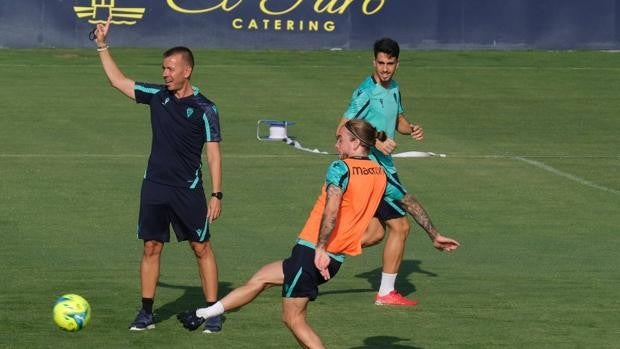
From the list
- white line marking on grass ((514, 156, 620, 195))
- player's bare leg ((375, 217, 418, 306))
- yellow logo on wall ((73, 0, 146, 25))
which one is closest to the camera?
player's bare leg ((375, 217, 418, 306))

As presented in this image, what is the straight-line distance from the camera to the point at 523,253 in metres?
17.9

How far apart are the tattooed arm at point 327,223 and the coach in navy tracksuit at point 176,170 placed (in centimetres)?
234

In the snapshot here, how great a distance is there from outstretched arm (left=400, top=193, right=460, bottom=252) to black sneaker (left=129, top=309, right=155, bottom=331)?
2.49 meters

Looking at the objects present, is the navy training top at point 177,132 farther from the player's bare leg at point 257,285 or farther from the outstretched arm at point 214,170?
the player's bare leg at point 257,285

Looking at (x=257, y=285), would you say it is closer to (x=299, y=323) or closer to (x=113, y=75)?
(x=299, y=323)

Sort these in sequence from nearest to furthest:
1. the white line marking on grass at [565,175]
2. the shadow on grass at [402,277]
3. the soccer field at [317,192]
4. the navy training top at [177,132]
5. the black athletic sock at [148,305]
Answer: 1. the navy training top at [177,132]
2. the black athletic sock at [148,305]
3. the soccer field at [317,192]
4. the shadow on grass at [402,277]
5. the white line marking on grass at [565,175]

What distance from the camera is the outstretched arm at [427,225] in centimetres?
1245

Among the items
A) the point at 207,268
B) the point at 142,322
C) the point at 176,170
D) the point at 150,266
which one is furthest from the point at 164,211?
the point at 142,322

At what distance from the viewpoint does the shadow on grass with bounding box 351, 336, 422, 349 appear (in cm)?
1325

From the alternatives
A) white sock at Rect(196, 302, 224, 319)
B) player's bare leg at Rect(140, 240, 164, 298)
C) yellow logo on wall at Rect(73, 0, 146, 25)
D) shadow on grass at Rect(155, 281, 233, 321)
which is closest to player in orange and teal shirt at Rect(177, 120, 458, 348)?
white sock at Rect(196, 302, 224, 319)

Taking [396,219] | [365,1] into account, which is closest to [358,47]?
[365,1]

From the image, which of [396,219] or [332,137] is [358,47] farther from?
[396,219]

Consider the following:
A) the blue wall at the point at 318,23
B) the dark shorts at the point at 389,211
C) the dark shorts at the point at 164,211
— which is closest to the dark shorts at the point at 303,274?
the dark shorts at the point at 164,211

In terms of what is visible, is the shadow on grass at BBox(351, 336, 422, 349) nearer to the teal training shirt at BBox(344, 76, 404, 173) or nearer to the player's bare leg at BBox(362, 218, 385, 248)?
the player's bare leg at BBox(362, 218, 385, 248)
